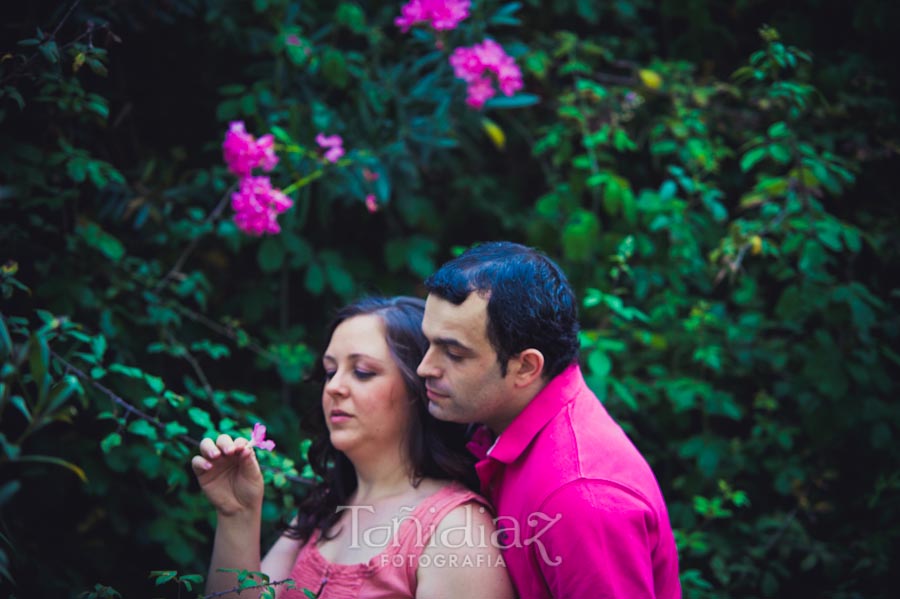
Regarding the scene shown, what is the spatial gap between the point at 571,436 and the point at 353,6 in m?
1.93

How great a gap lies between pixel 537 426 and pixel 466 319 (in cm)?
27

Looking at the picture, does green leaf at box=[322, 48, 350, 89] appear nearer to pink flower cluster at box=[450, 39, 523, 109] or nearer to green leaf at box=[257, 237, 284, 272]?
pink flower cluster at box=[450, 39, 523, 109]

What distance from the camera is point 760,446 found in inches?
114

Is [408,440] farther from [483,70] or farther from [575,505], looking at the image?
[483,70]

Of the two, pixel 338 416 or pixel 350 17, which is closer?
pixel 338 416

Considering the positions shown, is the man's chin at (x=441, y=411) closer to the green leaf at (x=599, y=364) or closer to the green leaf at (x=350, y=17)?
the green leaf at (x=599, y=364)

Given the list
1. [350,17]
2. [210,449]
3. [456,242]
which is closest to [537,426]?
[210,449]

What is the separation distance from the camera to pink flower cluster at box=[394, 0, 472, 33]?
262cm

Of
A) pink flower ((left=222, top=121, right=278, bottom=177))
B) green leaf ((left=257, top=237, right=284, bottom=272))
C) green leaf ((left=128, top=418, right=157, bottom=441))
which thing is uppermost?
pink flower ((left=222, top=121, right=278, bottom=177))

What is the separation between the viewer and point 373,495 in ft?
5.97

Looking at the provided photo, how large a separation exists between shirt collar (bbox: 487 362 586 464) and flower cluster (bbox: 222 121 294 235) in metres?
1.09

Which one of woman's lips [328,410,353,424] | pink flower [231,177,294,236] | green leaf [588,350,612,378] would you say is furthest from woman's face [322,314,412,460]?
green leaf [588,350,612,378]

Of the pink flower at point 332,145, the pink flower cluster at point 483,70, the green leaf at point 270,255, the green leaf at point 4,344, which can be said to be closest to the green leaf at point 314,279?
the green leaf at point 270,255

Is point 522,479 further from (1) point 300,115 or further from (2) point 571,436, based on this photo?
(1) point 300,115
